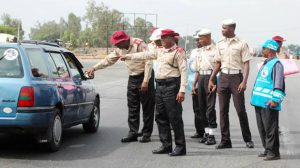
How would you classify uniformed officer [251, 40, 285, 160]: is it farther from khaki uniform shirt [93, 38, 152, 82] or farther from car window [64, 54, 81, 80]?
car window [64, 54, 81, 80]

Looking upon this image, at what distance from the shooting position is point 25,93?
761cm

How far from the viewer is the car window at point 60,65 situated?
898 cm

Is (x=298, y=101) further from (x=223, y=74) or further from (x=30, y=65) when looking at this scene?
(x=30, y=65)

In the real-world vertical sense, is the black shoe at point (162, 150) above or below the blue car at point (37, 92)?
below

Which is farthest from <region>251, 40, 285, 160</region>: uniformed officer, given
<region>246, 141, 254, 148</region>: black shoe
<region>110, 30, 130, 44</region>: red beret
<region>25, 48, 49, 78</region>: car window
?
<region>25, 48, 49, 78</region>: car window

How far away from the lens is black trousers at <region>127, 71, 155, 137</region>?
9.76m

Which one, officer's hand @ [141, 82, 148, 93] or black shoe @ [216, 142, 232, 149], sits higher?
officer's hand @ [141, 82, 148, 93]

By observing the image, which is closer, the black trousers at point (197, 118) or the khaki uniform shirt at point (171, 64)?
the khaki uniform shirt at point (171, 64)

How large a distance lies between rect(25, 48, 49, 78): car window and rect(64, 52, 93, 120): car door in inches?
42.6

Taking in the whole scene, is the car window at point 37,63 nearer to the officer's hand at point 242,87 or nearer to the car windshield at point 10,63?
the car windshield at point 10,63

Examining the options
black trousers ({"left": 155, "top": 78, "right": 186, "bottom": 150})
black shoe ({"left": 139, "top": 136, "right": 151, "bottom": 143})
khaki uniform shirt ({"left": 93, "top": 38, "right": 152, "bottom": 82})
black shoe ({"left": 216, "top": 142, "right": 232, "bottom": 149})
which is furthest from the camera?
black shoe ({"left": 139, "top": 136, "right": 151, "bottom": 143})

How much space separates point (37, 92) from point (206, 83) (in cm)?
304

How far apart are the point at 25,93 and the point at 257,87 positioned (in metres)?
3.22

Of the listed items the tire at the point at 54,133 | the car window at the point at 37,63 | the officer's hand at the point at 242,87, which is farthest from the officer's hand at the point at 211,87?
the car window at the point at 37,63
